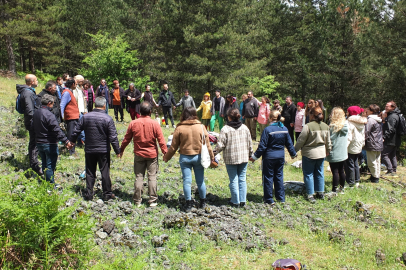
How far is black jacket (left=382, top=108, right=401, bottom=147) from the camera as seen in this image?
9023mm

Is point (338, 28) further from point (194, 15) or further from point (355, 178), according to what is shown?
point (355, 178)

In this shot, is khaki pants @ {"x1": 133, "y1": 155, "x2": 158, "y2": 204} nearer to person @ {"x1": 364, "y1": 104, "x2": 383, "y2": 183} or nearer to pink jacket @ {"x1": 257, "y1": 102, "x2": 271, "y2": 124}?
person @ {"x1": 364, "y1": 104, "x2": 383, "y2": 183}

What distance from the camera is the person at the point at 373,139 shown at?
843 cm

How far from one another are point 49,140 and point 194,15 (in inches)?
691

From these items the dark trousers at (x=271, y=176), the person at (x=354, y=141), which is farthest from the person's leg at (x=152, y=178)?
the person at (x=354, y=141)

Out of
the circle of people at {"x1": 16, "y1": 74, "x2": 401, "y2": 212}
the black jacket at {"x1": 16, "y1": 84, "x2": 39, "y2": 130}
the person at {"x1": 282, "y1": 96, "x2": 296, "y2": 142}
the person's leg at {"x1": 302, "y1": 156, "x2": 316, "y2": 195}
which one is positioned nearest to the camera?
the circle of people at {"x1": 16, "y1": 74, "x2": 401, "y2": 212}

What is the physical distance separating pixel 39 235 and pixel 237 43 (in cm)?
1992

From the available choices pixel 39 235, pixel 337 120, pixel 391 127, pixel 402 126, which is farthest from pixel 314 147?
pixel 39 235

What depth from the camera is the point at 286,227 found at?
5.75 metres

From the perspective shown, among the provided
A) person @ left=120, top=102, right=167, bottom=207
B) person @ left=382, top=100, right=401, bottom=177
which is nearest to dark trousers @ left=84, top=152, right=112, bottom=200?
person @ left=120, top=102, right=167, bottom=207

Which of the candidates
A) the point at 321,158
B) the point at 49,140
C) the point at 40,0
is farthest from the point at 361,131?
the point at 40,0

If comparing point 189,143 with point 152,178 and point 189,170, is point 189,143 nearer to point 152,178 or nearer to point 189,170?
point 189,170

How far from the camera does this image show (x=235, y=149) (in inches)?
241

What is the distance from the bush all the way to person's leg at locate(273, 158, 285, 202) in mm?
4064
